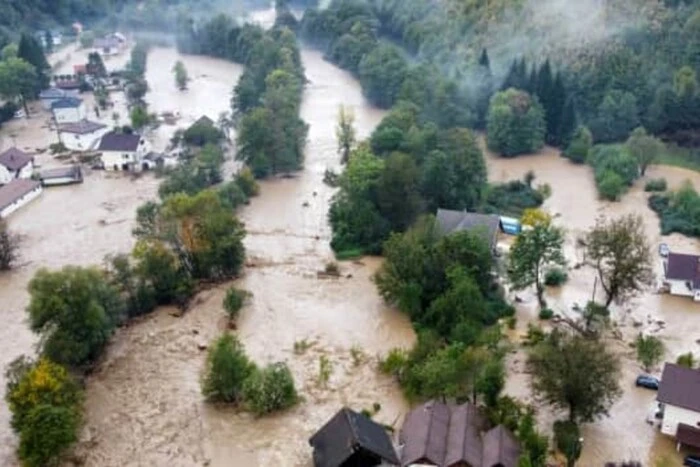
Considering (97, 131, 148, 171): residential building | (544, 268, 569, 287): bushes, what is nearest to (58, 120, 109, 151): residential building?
(97, 131, 148, 171): residential building

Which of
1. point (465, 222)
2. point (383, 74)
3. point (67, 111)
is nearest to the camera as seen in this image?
point (465, 222)

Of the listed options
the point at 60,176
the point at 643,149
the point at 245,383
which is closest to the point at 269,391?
the point at 245,383

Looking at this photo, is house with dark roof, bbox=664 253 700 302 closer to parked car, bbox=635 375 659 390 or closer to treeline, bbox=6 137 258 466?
parked car, bbox=635 375 659 390

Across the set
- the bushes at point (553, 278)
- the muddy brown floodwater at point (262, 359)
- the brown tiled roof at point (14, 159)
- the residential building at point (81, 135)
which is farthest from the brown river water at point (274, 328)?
the residential building at point (81, 135)

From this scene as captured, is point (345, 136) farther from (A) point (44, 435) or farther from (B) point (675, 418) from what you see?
(A) point (44, 435)

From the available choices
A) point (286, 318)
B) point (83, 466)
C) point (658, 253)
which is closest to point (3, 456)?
point (83, 466)

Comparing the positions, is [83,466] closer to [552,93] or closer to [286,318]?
[286,318]
